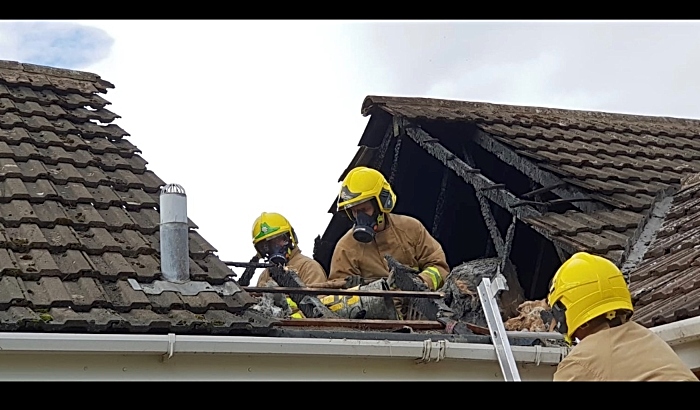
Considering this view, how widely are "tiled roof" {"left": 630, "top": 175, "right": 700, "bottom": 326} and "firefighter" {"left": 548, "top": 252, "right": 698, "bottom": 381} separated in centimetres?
141

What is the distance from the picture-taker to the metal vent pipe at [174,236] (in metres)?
4.89

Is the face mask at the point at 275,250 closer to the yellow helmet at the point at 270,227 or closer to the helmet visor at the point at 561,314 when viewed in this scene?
the yellow helmet at the point at 270,227

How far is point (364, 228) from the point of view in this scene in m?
6.40

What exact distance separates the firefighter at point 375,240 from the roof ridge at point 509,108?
1796mm

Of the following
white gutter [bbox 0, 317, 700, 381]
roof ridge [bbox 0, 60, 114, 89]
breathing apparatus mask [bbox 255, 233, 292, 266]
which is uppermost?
roof ridge [bbox 0, 60, 114, 89]

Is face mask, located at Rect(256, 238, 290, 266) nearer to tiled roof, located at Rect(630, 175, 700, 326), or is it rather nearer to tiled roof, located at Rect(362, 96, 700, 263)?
tiled roof, located at Rect(362, 96, 700, 263)

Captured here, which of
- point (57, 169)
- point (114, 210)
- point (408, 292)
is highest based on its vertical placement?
point (57, 169)

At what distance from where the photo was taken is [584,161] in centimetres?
766

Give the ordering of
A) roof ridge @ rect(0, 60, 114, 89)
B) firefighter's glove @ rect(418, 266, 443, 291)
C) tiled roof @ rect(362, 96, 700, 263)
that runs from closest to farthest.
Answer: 1. firefighter's glove @ rect(418, 266, 443, 291)
2. tiled roof @ rect(362, 96, 700, 263)
3. roof ridge @ rect(0, 60, 114, 89)

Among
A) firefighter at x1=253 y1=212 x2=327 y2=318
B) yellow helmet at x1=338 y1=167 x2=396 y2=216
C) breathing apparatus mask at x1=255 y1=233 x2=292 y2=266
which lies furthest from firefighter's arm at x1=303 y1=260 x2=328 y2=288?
yellow helmet at x1=338 y1=167 x2=396 y2=216

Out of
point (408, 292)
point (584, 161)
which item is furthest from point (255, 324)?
point (584, 161)

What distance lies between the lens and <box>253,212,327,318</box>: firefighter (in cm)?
696
